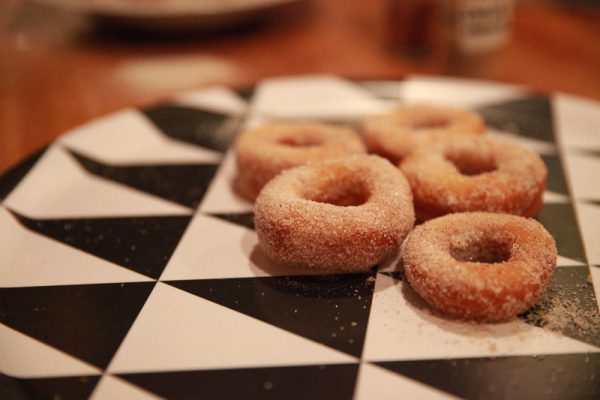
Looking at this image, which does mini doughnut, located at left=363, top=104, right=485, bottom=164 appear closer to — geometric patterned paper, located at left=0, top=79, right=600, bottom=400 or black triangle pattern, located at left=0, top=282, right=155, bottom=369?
geometric patterned paper, located at left=0, top=79, right=600, bottom=400

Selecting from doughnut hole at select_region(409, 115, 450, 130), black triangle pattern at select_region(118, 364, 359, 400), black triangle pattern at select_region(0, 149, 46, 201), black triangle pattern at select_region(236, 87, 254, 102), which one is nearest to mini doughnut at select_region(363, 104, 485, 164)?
doughnut hole at select_region(409, 115, 450, 130)

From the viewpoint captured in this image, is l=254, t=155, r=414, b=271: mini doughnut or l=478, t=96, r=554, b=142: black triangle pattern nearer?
l=254, t=155, r=414, b=271: mini doughnut

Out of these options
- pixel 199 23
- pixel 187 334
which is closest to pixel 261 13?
pixel 199 23

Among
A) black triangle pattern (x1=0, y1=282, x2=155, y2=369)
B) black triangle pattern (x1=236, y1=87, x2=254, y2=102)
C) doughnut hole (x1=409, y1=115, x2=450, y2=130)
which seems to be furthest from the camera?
black triangle pattern (x1=236, y1=87, x2=254, y2=102)

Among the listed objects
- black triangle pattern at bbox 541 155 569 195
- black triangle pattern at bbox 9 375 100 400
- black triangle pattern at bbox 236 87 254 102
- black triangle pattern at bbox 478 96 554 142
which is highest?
black triangle pattern at bbox 9 375 100 400

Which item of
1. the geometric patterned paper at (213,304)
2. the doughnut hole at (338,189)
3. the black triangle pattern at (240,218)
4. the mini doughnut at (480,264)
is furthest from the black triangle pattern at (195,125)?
the mini doughnut at (480,264)

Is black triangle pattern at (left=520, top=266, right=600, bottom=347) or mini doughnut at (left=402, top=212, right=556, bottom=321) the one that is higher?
mini doughnut at (left=402, top=212, right=556, bottom=321)

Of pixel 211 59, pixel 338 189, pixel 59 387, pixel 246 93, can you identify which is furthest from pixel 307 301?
pixel 211 59

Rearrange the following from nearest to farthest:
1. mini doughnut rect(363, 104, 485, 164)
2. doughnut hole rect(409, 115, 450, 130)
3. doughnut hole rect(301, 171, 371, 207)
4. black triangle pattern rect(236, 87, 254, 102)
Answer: doughnut hole rect(301, 171, 371, 207)
mini doughnut rect(363, 104, 485, 164)
doughnut hole rect(409, 115, 450, 130)
black triangle pattern rect(236, 87, 254, 102)

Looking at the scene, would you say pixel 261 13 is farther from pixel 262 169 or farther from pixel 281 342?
pixel 281 342

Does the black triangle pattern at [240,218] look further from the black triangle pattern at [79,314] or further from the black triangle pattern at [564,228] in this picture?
the black triangle pattern at [564,228]
